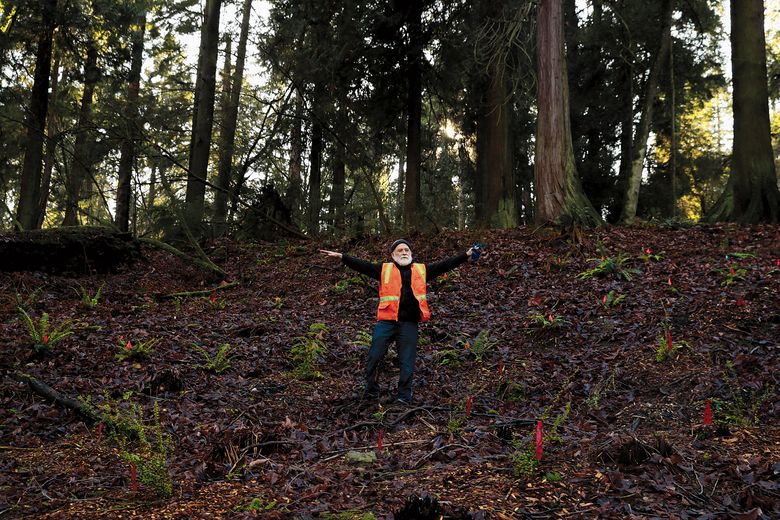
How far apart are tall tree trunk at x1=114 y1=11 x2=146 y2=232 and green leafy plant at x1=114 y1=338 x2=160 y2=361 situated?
248 inches

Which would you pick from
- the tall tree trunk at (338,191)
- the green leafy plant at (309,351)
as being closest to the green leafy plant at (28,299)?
the green leafy plant at (309,351)

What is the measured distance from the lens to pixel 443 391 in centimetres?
616

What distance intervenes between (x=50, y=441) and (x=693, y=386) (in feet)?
19.6

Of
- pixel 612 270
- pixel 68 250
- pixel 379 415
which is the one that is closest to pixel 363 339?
pixel 379 415

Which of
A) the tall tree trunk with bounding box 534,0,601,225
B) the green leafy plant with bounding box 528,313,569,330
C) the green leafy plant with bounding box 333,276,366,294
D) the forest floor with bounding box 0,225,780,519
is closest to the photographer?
the forest floor with bounding box 0,225,780,519

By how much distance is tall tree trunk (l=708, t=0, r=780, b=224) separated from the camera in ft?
34.2

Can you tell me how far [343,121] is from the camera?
14.5m

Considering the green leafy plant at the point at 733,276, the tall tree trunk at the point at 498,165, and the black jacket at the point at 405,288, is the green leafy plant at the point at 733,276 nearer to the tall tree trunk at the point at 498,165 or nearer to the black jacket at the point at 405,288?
the black jacket at the point at 405,288

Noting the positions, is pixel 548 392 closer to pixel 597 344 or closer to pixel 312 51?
pixel 597 344

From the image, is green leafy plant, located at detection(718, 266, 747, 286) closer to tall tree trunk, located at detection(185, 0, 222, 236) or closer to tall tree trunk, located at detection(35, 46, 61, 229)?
tall tree trunk, located at detection(185, 0, 222, 236)

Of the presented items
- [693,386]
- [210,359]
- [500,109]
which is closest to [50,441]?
[210,359]

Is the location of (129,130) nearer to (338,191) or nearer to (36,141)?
(36,141)

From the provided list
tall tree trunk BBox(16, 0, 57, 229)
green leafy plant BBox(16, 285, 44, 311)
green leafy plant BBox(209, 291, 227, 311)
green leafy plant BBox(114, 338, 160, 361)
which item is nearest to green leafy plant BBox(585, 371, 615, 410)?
green leafy plant BBox(114, 338, 160, 361)

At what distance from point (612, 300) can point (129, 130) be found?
10.7 meters
